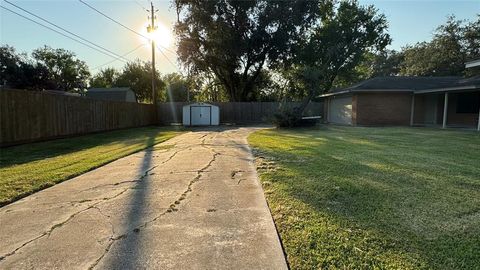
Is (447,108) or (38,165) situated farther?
(447,108)

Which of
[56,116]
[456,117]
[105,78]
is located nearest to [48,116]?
[56,116]

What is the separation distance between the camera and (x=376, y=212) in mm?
3334

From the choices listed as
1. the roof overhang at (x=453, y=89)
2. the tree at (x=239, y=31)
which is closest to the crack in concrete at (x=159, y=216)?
the roof overhang at (x=453, y=89)

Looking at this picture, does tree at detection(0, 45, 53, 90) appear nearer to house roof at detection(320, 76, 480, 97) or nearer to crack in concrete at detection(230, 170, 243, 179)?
house roof at detection(320, 76, 480, 97)

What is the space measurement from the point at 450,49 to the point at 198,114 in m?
26.3

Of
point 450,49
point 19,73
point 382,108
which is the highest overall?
point 450,49

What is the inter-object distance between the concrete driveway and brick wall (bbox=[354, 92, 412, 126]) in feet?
51.9

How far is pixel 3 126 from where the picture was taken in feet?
28.6

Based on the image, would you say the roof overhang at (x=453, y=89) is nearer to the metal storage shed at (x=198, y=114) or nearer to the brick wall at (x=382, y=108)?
the brick wall at (x=382, y=108)

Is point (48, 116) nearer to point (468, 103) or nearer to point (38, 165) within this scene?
point (38, 165)

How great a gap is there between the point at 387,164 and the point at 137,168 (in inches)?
197

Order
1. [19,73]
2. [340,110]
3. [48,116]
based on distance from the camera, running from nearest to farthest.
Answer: [48,116]
[340,110]
[19,73]

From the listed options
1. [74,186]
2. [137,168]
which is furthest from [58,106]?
[74,186]

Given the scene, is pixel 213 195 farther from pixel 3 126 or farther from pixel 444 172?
pixel 3 126
